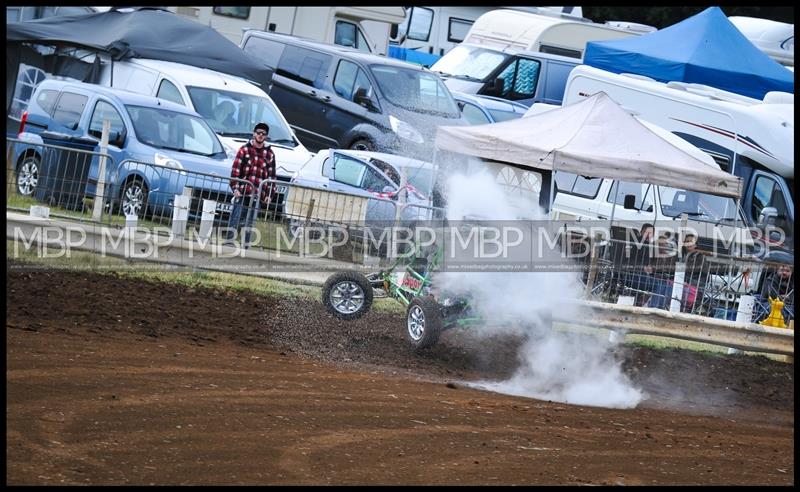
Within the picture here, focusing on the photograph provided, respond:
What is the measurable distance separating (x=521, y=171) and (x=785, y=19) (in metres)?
28.0

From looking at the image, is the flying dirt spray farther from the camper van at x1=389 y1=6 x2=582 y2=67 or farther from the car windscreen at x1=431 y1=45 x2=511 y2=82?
the camper van at x1=389 y1=6 x2=582 y2=67

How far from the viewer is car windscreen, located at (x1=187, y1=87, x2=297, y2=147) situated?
56.5ft

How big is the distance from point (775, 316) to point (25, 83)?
12.7 m

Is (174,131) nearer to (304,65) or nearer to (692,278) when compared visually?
(304,65)

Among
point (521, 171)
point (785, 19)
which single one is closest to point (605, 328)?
point (521, 171)

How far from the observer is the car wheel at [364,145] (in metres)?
18.7

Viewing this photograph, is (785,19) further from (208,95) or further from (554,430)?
(554,430)

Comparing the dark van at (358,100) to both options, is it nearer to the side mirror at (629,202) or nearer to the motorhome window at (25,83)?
the side mirror at (629,202)

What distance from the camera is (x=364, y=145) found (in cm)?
1877

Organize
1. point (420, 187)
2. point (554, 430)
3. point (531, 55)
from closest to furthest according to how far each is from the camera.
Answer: point (554, 430)
point (420, 187)
point (531, 55)

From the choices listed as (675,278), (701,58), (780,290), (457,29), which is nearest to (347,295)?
(675,278)

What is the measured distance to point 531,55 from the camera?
23047mm

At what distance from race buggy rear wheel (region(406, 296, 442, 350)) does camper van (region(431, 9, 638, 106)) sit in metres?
12.7

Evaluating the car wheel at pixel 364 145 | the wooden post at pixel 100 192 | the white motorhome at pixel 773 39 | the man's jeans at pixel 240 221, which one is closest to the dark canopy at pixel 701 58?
the white motorhome at pixel 773 39
